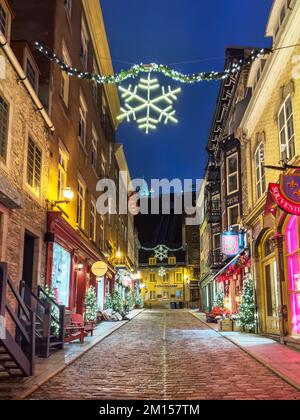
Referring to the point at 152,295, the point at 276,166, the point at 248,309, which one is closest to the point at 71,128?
the point at 276,166

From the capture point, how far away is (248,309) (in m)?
20.7

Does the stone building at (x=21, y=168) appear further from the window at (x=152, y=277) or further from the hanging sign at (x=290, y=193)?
the window at (x=152, y=277)

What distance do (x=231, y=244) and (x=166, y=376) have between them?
49.5ft

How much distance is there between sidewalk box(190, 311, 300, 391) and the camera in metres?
9.83

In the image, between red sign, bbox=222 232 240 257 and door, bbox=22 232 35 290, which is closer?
door, bbox=22 232 35 290

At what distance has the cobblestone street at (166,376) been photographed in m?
8.04

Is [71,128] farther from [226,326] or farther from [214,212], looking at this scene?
[214,212]

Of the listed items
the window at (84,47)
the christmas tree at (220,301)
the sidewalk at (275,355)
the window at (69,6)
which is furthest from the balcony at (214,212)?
the window at (69,6)

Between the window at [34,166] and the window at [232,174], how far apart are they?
605 inches

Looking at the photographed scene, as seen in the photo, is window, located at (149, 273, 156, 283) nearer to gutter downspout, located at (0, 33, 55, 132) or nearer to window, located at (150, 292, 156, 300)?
window, located at (150, 292, 156, 300)

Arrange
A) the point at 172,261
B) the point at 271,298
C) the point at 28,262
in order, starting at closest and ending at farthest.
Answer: the point at 28,262 < the point at 271,298 < the point at 172,261

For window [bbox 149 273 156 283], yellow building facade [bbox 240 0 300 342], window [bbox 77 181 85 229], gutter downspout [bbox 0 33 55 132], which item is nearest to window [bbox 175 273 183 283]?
window [bbox 149 273 156 283]

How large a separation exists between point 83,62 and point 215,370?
1916 cm

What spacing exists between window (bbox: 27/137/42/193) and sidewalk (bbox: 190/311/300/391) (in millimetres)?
8333
